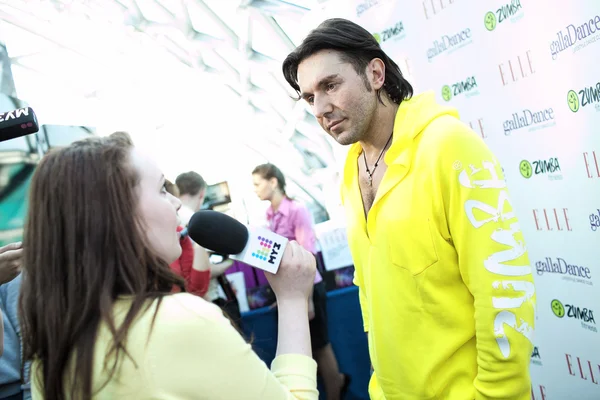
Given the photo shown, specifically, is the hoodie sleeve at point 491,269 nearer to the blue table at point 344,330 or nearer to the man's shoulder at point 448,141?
the man's shoulder at point 448,141

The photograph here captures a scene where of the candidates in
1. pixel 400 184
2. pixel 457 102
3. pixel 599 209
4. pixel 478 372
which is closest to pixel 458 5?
pixel 457 102

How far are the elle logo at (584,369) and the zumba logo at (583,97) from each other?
1059mm

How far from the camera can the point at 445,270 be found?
1448mm

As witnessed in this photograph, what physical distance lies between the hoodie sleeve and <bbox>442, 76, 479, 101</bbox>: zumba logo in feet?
4.73

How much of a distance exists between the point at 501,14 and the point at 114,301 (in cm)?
215

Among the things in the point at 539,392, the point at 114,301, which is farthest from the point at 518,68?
the point at 114,301

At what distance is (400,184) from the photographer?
4.95ft

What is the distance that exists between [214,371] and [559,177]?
1.94m

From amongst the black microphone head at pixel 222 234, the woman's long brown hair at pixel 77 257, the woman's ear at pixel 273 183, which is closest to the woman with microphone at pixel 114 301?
the woman's long brown hair at pixel 77 257

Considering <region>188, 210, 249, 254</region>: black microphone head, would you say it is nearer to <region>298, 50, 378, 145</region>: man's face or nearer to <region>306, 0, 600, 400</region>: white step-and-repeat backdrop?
<region>298, 50, 378, 145</region>: man's face

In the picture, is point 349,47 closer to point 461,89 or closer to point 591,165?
point 591,165

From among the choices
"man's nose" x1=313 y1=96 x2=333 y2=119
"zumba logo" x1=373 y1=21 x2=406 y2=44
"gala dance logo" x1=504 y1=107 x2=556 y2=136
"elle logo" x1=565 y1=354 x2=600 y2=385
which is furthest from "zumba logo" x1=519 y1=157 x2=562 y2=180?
"man's nose" x1=313 y1=96 x2=333 y2=119

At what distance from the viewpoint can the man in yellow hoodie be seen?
1.36m

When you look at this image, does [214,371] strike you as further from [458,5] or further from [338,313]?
[338,313]
